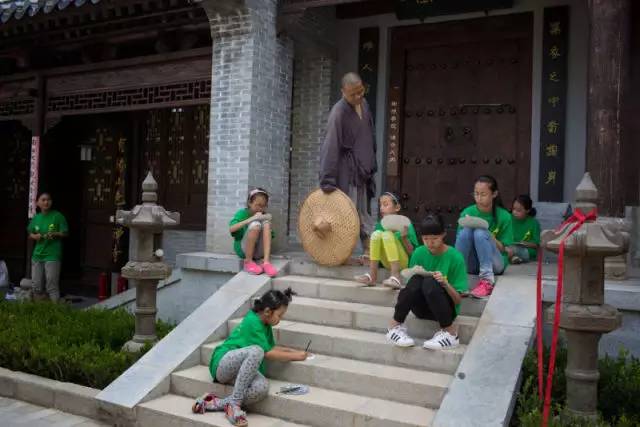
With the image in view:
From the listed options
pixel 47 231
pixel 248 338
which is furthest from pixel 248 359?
pixel 47 231

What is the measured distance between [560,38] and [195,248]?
6.09 meters

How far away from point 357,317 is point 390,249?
693mm

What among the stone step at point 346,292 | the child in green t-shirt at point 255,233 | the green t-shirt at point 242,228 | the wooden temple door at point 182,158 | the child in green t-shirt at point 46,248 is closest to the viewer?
the stone step at point 346,292

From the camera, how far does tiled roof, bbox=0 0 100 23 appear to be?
8.45 m

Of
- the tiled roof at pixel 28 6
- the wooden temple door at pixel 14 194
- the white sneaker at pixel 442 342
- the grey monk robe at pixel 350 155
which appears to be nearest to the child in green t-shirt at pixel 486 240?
the white sneaker at pixel 442 342

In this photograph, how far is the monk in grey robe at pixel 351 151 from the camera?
6438 mm

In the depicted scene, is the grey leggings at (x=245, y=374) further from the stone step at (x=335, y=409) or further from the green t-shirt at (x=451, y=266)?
the green t-shirt at (x=451, y=266)

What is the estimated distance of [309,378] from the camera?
4809mm

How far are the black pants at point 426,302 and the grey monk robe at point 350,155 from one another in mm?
1897

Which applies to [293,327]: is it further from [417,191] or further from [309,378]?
[417,191]

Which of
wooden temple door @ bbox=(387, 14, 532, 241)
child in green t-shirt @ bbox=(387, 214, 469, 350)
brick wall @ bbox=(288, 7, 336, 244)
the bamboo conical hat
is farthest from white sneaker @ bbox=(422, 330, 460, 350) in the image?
brick wall @ bbox=(288, 7, 336, 244)

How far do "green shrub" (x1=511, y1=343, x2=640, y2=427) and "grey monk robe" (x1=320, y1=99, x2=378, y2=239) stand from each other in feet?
8.85

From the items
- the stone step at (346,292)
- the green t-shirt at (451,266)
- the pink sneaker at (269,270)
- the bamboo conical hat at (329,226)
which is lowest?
the stone step at (346,292)

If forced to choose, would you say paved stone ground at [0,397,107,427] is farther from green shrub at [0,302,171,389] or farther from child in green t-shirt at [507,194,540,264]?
child in green t-shirt at [507,194,540,264]
